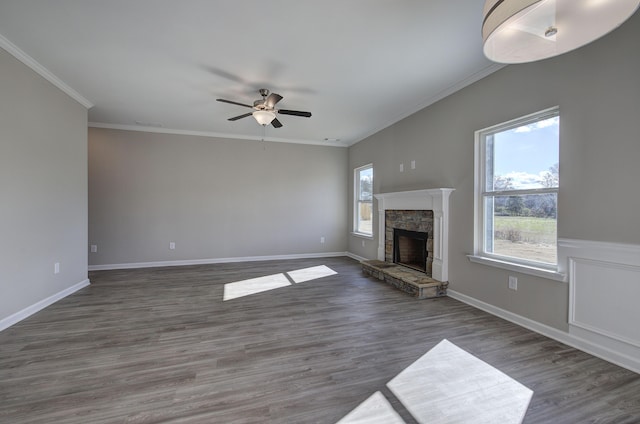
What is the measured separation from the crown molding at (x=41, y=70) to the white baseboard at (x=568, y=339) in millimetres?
5597

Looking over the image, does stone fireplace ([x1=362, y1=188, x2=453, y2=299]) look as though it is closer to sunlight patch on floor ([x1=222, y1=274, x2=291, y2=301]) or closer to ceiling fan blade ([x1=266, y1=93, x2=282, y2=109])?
sunlight patch on floor ([x1=222, y1=274, x2=291, y2=301])

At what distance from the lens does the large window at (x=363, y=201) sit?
6.00 metres

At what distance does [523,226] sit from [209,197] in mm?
5407

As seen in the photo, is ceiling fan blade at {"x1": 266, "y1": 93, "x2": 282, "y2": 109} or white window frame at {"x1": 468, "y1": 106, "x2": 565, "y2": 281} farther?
ceiling fan blade at {"x1": 266, "y1": 93, "x2": 282, "y2": 109}

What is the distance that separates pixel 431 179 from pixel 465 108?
1028 mm

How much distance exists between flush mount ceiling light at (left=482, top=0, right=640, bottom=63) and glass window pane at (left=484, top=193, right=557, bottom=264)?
5.60 ft

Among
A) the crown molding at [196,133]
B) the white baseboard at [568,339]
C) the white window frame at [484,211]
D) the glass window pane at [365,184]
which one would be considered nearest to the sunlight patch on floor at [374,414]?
the white baseboard at [568,339]

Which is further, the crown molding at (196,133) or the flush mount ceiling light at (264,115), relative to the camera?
the crown molding at (196,133)

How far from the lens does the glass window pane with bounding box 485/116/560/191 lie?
2.56 m

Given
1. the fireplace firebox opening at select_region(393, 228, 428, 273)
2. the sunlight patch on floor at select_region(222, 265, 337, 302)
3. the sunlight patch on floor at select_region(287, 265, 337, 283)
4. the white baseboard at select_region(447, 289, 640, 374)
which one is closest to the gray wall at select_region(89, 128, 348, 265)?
the sunlight patch on floor at select_region(287, 265, 337, 283)

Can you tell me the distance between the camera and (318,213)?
21.7 feet

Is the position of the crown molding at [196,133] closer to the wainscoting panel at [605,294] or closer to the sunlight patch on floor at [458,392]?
the wainscoting panel at [605,294]

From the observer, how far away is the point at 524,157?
2.82 m

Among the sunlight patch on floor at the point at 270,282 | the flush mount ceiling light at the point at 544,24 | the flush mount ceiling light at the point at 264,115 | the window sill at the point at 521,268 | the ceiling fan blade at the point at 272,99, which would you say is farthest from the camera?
the sunlight patch on floor at the point at 270,282
